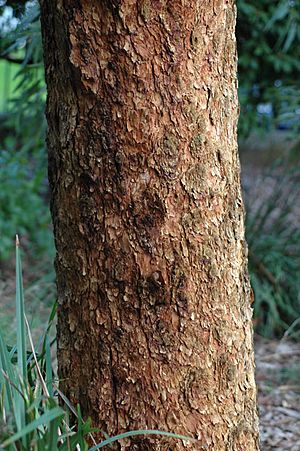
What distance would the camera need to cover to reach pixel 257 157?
16.5 ft

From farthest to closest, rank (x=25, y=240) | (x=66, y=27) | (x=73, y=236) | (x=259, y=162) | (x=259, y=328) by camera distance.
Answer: (x=25, y=240) → (x=259, y=162) → (x=259, y=328) → (x=73, y=236) → (x=66, y=27)

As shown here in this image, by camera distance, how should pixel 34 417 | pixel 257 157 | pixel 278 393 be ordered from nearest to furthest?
pixel 34 417
pixel 278 393
pixel 257 157

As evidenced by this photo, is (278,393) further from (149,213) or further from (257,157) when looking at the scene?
(257,157)

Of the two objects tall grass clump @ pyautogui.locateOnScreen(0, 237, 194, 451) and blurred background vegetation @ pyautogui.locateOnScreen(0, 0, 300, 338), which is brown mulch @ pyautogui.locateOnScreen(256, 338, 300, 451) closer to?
blurred background vegetation @ pyautogui.locateOnScreen(0, 0, 300, 338)

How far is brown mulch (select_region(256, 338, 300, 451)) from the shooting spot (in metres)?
2.70

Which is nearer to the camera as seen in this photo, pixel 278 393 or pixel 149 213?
pixel 149 213

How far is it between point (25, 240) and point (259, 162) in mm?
2255

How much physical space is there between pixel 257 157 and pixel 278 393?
7.30 feet

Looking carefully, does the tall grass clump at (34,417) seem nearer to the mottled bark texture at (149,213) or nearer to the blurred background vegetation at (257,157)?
the mottled bark texture at (149,213)

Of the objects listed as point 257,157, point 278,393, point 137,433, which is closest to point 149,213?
point 137,433

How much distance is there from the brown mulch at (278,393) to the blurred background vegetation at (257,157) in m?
0.16

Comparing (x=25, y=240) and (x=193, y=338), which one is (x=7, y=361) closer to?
(x=193, y=338)

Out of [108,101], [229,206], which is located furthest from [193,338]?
[108,101]

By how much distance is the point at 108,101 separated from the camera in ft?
5.08
